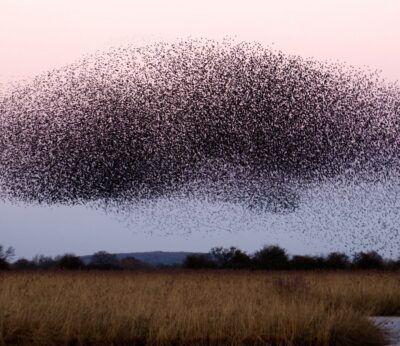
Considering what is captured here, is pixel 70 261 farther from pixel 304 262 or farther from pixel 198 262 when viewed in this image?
pixel 304 262

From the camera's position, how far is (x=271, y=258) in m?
39.8

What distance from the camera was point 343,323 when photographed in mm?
12250

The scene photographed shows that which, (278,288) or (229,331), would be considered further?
(278,288)

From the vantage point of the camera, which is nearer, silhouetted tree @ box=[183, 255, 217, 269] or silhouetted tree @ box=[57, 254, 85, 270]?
silhouetted tree @ box=[57, 254, 85, 270]

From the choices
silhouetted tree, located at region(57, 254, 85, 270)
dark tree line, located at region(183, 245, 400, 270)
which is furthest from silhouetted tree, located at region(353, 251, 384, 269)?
silhouetted tree, located at region(57, 254, 85, 270)

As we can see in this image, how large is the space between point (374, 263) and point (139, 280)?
2008 cm

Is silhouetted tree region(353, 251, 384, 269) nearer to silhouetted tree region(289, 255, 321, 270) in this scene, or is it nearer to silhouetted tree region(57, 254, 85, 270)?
silhouetted tree region(289, 255, 321, 270)

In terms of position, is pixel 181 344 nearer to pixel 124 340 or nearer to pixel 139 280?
pixel 124 340

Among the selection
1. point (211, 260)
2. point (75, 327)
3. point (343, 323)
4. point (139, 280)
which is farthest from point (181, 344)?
point (211, 260)

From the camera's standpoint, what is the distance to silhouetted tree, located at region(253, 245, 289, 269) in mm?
38566

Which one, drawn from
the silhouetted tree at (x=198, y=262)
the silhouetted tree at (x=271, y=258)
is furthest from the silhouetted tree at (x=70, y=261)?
the silhouetted tree at (x=271, y=258)

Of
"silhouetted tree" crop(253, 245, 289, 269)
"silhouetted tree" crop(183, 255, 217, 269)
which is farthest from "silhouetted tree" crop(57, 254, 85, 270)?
"silhouetted tree" crop(253, 245, 289, 269)

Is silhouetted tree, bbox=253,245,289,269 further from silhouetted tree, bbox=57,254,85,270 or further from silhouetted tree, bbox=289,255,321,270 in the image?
silhouetted tree, bbox=57,254,85,270

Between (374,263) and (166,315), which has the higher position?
(374,263)
